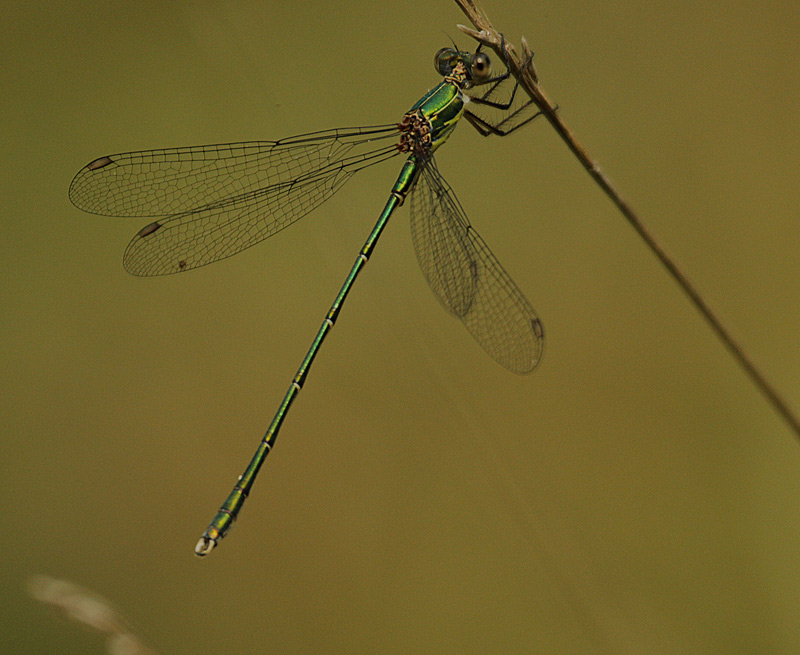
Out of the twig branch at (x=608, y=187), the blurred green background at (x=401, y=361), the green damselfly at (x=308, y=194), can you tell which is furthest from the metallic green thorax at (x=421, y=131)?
the twig branch at (x=608, y=187)

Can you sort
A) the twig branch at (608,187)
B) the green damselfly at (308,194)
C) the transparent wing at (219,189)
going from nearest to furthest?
the twig branch at (608,187)
the green damselfly at (308,194)
the transparent wing at (219,189)

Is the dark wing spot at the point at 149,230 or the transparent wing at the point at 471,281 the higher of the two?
the dark wing spot at the point at 149,230

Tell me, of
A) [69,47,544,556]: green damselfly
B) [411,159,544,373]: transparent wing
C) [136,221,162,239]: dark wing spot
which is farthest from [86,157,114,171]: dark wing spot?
[411,159,544,373]: transparent wing

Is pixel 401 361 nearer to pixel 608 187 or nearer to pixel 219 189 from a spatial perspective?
pixel 219 189

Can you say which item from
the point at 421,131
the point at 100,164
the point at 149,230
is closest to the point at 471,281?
the point at 421,131

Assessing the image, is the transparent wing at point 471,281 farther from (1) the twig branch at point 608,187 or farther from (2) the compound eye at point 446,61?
(1) the twig branch at point 608,187

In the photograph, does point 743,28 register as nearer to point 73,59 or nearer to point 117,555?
point 73,59
